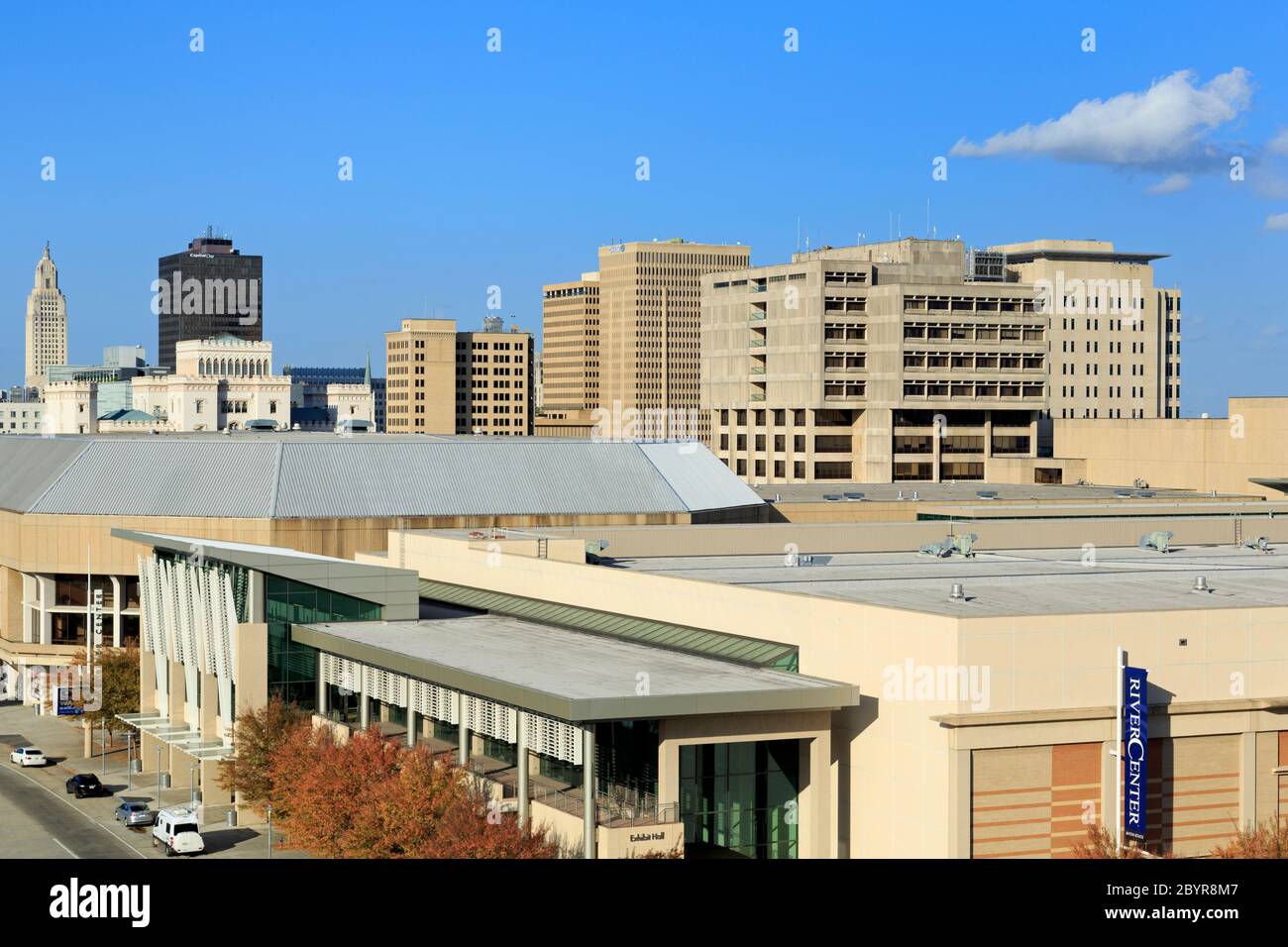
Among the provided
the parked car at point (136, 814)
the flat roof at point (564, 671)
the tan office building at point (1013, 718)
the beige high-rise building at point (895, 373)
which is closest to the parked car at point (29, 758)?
the parked car at point (136, 814)

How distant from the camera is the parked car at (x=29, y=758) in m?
77.1

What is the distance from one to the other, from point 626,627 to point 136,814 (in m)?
21.3

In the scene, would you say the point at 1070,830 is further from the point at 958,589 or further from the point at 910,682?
the point at 958,589

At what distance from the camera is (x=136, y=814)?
62281 mm

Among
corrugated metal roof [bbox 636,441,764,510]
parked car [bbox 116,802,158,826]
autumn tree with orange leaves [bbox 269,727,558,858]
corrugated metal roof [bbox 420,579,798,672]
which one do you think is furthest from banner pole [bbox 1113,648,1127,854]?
corrugated metal roof [bbox 636,441,764,510]

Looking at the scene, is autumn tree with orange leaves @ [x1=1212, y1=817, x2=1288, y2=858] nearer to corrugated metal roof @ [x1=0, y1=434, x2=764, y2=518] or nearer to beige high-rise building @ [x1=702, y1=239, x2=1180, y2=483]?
corrugated metal roof @ [x1=0, y1=434, x2=764, y2=518]

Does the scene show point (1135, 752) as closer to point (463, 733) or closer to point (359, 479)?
point (463, 733)

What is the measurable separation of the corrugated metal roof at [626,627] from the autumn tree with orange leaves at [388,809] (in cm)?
833

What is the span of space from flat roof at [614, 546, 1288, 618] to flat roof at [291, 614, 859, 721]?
3884 millimetres

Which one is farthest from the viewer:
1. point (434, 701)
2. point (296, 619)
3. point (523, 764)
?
point (296, 619)

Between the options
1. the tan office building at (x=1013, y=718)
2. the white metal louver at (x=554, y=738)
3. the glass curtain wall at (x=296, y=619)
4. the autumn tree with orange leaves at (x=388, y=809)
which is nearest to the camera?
the autumn tree with orange leaves at (x=388, y=809)

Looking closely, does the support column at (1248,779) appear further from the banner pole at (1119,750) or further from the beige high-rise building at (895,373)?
the beige high-rise building at (895,373)

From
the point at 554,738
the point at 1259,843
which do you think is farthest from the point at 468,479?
the point at 1259,843

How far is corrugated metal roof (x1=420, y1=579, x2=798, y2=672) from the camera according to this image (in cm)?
4706
